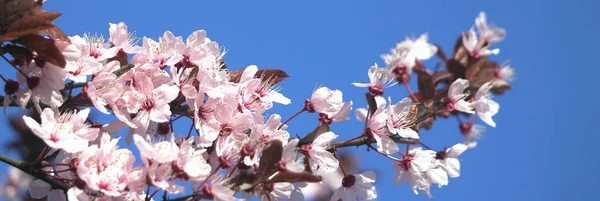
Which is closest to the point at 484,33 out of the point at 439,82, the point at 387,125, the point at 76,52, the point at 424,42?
the point at 424,42

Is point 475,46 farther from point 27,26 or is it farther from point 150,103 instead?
point 27,26

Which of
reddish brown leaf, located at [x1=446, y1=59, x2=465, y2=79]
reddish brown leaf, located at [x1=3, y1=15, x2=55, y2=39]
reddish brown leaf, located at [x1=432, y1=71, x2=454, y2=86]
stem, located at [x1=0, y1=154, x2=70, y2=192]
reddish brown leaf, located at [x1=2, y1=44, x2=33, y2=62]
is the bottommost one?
stem, located at [x1=0, y1=154, x2=70, y2=192]

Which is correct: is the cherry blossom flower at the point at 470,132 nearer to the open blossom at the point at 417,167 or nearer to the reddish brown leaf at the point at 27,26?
the open blossom at the point at 417,167

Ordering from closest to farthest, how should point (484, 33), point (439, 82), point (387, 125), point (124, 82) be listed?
1. point (124, 82)
2. point (387, 125)
3. point (439, 82)
4. point (484, 33)

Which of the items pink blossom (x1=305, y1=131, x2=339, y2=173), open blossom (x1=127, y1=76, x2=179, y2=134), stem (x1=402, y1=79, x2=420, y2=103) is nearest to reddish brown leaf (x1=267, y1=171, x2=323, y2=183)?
pink blossom (x1=305, y1=131, x2=339, y2=173)

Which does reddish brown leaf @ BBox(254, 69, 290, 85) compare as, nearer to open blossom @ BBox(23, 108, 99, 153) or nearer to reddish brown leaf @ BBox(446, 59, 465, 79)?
open blossom @ BBox(23, 108, 99, 153)

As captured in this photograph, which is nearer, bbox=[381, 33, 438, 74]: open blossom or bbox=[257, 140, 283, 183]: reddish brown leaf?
bbox=[257, 140, 283, 183]: reddish brown leaf

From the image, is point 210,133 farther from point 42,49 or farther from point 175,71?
point 42,49

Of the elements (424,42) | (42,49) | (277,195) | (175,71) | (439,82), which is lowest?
(277,195)

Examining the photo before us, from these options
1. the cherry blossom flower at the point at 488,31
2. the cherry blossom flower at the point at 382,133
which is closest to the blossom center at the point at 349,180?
the cherry blossom flower at the point at 382,133
